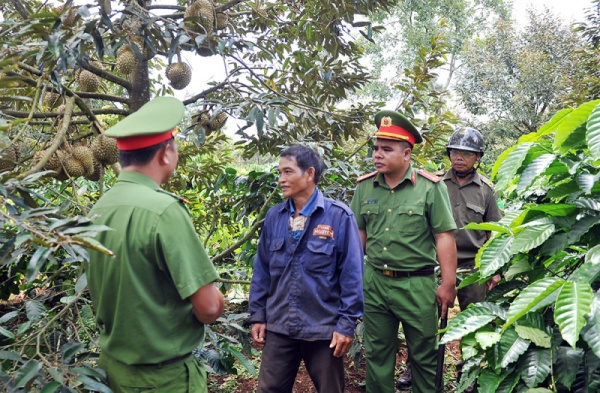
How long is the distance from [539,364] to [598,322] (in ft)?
0.79

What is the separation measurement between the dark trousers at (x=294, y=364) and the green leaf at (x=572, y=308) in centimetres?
133

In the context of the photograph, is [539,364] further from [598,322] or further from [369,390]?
[369,390]

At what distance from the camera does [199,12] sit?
9.48 ft

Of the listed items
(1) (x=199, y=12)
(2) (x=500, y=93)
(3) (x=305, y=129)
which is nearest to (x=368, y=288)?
(3) (x=305, y=129)

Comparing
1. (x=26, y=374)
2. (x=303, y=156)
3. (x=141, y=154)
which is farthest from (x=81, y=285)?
(x=303, y=156)

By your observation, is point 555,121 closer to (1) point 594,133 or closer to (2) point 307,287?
(1) point 594,133

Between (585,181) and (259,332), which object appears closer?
(585,181)

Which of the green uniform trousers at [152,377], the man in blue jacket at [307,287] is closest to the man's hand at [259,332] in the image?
the man in blue jacket at [307,287]

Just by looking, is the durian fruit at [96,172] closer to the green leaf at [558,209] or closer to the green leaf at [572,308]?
the green leaf at [558,209]

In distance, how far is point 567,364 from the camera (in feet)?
4.51

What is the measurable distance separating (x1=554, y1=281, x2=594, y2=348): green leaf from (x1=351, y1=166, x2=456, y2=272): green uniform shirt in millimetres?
1568

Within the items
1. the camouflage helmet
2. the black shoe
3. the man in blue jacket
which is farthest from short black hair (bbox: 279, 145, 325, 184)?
Answer: the black shoe

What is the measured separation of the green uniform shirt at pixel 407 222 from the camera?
2.89 metres

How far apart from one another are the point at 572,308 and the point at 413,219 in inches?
67.0
